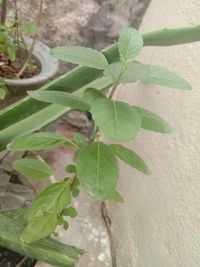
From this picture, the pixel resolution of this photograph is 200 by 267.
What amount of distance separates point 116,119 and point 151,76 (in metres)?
0.09

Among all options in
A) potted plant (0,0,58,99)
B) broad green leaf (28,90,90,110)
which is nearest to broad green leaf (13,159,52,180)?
broad green leaf (28,90,90,110)

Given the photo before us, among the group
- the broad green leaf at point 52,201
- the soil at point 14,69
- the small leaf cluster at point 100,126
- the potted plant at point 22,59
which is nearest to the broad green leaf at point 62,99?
the small leaf cluster at point 100,126

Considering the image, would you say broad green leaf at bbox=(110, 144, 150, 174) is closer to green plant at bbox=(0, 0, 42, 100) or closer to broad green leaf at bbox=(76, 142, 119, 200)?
broad green leaf at bbox=(76, 142, 119, 200)

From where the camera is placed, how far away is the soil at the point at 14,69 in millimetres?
938

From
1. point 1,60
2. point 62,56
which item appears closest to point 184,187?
point 62,56

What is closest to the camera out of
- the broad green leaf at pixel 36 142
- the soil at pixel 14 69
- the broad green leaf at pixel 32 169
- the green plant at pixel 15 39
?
the broad green leaf at pixel 36 142

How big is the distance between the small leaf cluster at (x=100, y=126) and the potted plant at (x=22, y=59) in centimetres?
41

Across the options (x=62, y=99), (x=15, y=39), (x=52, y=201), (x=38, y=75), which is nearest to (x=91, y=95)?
(x=62, y=99)

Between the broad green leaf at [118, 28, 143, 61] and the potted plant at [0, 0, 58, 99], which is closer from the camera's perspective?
the broad green leaf at [118, 28, 143, 61]

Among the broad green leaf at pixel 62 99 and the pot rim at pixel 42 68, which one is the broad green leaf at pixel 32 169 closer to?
the broad green leaf at pixel 62 99

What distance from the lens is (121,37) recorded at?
17.0 inches

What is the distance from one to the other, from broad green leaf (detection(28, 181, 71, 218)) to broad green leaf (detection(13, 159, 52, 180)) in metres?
0.07

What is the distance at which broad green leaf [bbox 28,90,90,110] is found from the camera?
0.42 m

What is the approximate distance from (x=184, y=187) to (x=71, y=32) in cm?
75
